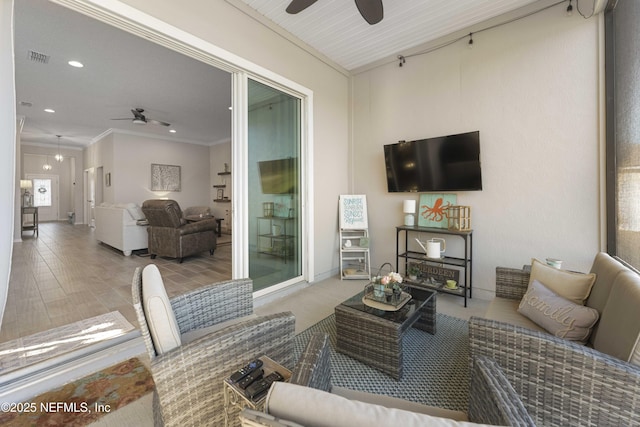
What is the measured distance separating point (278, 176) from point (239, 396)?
2558 millimetres

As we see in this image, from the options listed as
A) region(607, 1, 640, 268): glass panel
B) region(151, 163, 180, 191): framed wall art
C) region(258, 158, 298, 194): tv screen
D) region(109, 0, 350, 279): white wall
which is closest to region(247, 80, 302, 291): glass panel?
region(258, 158, 298, 194): tv screen

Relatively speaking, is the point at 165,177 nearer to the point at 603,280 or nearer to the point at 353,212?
the point at 353,212

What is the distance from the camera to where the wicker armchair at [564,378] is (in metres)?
0.94

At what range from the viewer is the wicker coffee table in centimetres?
176

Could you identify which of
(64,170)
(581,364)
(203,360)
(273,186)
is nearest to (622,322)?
(581,364)

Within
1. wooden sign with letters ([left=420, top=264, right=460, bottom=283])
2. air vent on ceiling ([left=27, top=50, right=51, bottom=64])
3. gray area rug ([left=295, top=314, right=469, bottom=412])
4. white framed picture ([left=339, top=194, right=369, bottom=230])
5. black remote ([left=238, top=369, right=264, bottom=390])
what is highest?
air vent on ceiling ([left=27, top=50, right=51, bottom=64])

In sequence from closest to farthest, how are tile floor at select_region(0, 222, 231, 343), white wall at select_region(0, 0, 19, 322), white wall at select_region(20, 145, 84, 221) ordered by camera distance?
white wall at select_region(0, 0, 19, 322) → tile floor at select_region(0, 222, 231, 343) → white wall at select_region(20, 145, 84, 221)

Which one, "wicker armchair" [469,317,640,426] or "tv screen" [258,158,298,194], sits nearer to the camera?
"wicker armchair" [469,317,640,426]

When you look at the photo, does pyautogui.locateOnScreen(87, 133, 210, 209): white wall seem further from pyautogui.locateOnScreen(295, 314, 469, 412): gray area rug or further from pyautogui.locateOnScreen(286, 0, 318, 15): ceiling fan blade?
pyautogui.locateOnScreen(295, 314, 469, 412): gray area rug

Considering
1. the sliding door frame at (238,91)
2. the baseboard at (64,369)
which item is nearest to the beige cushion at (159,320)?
the baseboard at (64,369)

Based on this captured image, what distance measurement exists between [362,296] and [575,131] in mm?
2644

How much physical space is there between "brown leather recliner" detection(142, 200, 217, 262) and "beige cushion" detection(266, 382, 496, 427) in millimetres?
4584

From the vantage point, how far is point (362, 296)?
2.23 metres

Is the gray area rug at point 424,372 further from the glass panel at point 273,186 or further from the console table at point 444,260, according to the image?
the glass panel at point 273,186
